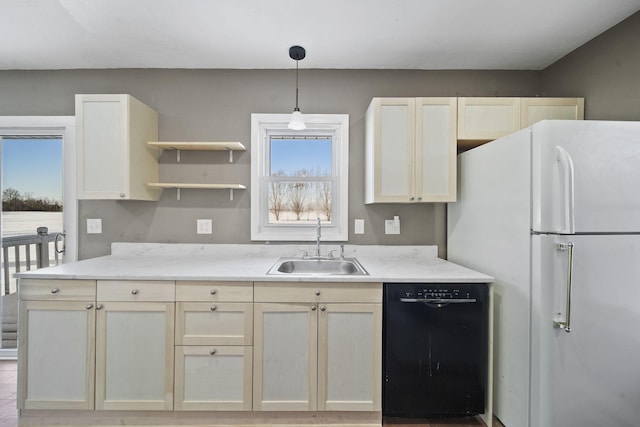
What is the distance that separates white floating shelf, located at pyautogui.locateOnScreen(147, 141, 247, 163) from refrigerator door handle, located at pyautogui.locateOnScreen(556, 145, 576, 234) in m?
2.00

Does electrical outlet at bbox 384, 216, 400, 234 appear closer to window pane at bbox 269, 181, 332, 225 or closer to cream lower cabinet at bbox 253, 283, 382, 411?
window pane at bbox 269, 181, 332, 225

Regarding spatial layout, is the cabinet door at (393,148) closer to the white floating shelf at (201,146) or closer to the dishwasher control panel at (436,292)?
the dishwasher control panel at (436,292)

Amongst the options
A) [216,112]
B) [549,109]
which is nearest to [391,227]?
[549,109]

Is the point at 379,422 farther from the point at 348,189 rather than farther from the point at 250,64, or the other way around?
the point at 250,64

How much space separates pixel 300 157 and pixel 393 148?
81 centimetres

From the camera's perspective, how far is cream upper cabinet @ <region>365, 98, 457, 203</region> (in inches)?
86.3

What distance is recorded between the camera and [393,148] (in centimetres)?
220

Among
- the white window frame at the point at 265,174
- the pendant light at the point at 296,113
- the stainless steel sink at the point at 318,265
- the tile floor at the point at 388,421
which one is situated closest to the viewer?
the tile floor at the point at 388,421

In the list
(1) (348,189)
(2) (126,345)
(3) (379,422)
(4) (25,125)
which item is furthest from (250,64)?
(3) (379,422)

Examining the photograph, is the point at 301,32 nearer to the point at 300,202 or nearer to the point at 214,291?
the point at 300,202

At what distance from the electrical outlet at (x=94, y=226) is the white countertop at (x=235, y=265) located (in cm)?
20

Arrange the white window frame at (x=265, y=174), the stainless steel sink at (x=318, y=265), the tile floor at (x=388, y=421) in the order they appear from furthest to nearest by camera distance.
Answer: the white window frame at (x=265, y=174), the stainless steel sink at (x=318, y=265), the tile floor at (x=388, y=421)

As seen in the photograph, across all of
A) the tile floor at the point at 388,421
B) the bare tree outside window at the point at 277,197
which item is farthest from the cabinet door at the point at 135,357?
the bare tree outside window at the point at 277,197

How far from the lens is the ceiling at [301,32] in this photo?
72.2 inches
